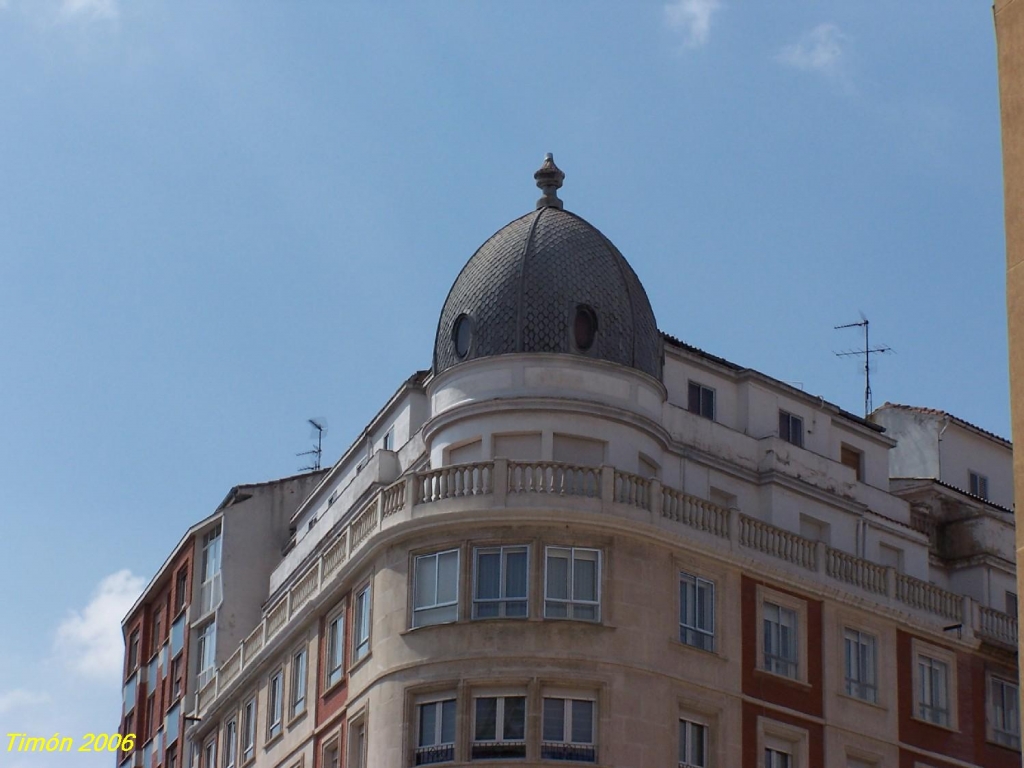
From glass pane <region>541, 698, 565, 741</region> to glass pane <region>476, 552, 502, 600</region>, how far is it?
102 inches

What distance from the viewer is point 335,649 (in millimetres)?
54781

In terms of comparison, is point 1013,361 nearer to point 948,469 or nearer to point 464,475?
point 464,475

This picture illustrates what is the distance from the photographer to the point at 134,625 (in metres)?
76.6

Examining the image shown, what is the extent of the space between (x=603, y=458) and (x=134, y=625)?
2861 centimetres

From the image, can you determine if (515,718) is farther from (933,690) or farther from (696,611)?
(933,690)

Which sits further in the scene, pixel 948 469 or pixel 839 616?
pixel 948 469

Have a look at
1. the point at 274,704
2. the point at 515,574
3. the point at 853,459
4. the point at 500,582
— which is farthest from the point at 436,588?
the point at 853,459

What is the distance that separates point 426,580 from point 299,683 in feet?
25.2

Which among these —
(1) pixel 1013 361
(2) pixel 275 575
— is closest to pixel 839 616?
(2) pixel 275 575

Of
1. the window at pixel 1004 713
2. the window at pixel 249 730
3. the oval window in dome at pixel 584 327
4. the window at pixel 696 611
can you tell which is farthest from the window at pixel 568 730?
the window at pixel 249 730

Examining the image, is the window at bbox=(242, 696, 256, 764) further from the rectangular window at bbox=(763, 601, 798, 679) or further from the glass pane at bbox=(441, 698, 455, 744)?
the rectangular window at bbox=(763, 601, 798, 679)

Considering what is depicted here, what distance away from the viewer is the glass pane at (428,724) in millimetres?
49281

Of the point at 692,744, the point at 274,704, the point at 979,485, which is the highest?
the point at 979,485

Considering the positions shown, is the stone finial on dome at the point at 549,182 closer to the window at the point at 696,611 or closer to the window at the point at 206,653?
the window at the point at 696,611
